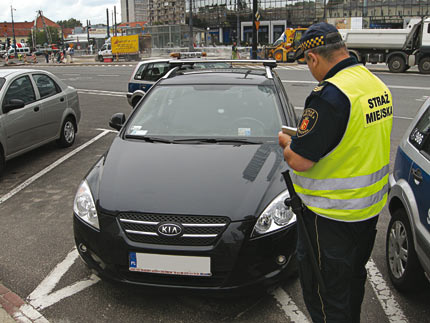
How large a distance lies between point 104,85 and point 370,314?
18.5m

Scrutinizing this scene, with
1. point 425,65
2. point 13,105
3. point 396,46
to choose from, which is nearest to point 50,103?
point 13,105

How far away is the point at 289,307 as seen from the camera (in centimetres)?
317

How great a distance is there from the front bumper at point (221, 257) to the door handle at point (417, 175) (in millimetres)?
914

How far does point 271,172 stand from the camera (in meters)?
3.35

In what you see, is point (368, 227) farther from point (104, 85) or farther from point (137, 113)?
point (104, 85)

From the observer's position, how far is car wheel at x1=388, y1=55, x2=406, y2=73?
24.6 m

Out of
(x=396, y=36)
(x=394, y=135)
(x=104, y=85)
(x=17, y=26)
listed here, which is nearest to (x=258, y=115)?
(x=394, y=135)

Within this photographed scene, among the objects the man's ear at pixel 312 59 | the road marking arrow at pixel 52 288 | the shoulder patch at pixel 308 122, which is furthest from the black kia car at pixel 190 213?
the man's ear at pixel 312 59

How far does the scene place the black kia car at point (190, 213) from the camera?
2.86m

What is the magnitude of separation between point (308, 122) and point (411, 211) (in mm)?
1415

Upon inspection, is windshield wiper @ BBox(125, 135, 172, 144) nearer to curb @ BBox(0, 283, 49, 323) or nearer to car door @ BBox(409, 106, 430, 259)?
curb @ BBox(0, 283, 49, 323)

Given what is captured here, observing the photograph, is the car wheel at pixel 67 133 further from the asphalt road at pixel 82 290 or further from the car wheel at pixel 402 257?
the car wheel at pixel 402 257

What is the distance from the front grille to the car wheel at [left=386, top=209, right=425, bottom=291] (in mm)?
Result: 1347

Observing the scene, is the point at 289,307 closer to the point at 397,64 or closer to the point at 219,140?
the point at 219,140
